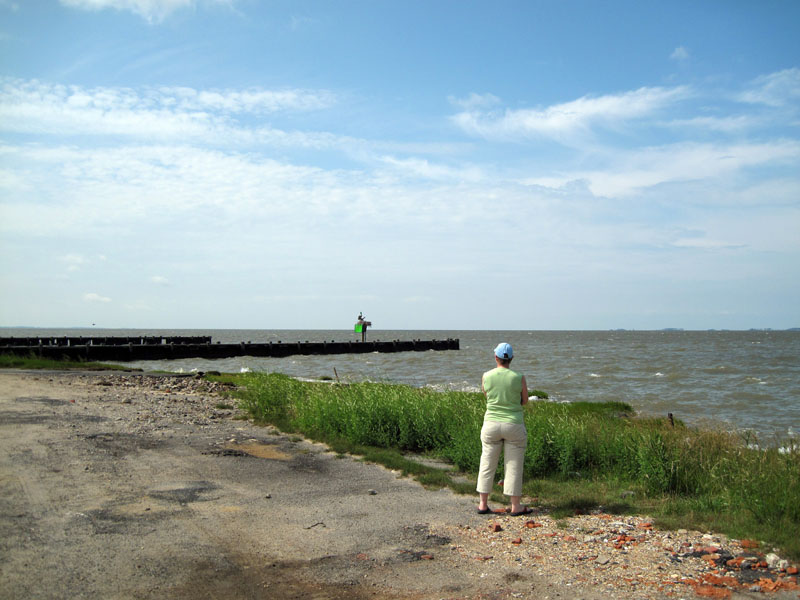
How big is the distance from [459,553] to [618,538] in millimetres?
1633

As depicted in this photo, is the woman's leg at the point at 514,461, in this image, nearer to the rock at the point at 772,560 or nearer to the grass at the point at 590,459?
the grass at the point at 590,459

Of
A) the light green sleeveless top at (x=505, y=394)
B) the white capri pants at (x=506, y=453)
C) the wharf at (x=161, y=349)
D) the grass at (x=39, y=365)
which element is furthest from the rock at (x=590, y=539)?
the wharf at (x=161, y=349)

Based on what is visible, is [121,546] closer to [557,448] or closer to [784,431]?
[557,448]

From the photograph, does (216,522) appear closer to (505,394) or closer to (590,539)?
(505,394)

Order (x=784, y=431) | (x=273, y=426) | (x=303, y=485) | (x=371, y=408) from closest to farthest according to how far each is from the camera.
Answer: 1. (x=303, y=485)
2. (x=371, y=408)
3. (x=273, y=426)
4. (x=784, y=431)

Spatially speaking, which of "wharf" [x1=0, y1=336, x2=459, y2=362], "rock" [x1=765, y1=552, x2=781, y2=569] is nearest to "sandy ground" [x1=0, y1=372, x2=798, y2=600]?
"rock" [x1=765, y1=552, x2=781, y2=569]

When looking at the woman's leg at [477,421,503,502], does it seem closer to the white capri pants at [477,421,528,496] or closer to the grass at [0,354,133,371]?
the white capri pants at [477,421,528,496]

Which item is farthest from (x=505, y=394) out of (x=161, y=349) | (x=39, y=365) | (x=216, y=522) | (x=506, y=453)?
(x=161, y=349)

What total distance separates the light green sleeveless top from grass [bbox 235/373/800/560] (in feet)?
4.06

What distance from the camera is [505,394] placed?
726cm

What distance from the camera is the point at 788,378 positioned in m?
36.9

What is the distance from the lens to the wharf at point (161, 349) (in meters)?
40.1

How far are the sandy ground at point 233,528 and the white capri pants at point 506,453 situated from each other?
0.44 meters

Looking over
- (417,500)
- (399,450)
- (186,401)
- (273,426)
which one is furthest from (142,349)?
(417,500)
